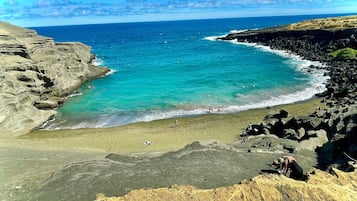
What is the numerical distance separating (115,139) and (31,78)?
1817 centimetres

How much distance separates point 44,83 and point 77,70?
52.1 feet

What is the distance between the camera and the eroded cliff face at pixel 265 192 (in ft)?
42.4

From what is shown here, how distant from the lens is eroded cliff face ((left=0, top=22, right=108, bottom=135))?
1503 inches

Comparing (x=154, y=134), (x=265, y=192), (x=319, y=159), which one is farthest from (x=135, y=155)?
(x=154, y=134)

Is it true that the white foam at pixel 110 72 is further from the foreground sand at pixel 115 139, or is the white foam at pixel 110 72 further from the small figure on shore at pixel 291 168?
the small figure on shore at pixel 291 168

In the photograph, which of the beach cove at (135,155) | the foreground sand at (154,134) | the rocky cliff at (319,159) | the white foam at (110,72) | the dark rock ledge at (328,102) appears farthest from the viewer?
the white foam at (110,72)

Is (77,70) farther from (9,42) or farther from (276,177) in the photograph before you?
(276,177)

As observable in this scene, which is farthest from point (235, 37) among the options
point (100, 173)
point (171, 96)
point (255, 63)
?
point (100, 173)

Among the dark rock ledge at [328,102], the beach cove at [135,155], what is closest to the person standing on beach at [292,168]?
the beach cove at [135,155]

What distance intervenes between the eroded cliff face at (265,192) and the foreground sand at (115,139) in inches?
318

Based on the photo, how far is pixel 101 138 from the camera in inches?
1323

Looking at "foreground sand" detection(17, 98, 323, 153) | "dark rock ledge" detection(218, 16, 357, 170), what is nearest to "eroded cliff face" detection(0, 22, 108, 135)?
"foreground sand" detection(17, 98, 323, 153)

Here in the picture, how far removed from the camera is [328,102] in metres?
42.5

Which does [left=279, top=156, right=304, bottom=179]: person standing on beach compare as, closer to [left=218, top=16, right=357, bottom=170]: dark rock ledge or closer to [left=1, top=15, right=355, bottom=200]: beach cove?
[left=1, top=15, right=355, bottom=200]: beach cove
